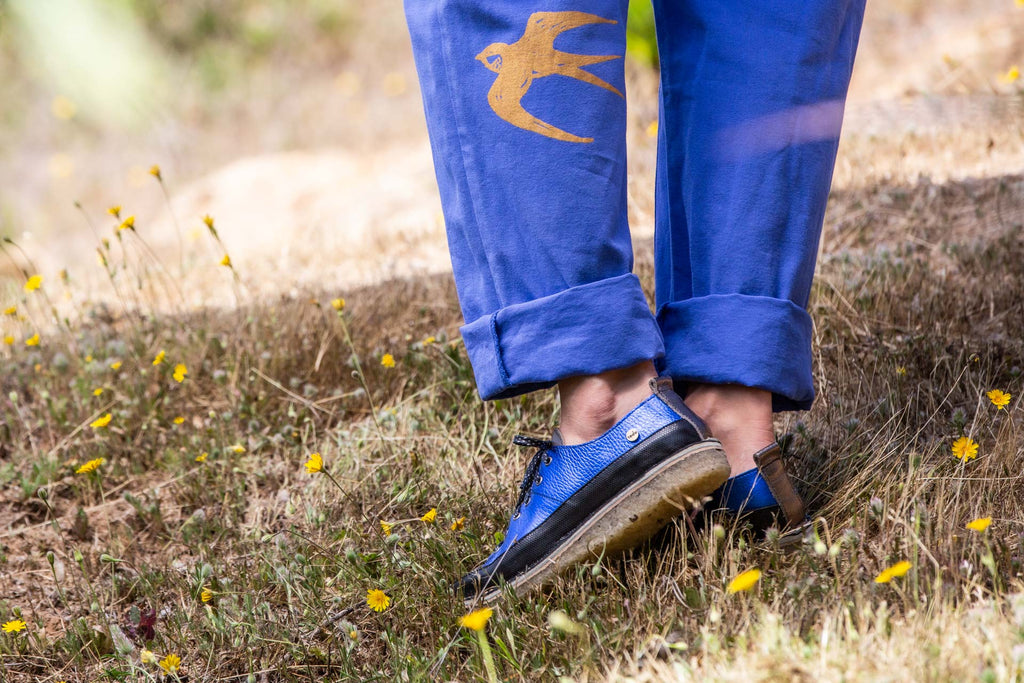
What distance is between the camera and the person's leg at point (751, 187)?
1323 millimetres

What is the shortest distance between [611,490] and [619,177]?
0.46 m

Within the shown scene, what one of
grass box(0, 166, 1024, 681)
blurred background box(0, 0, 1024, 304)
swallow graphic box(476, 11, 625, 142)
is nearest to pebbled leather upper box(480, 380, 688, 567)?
grass box(0, 166, 1024, 681)

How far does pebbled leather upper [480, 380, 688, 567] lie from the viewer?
1260 millimetres

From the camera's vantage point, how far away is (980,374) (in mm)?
1806

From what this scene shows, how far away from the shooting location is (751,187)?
1.35 metres

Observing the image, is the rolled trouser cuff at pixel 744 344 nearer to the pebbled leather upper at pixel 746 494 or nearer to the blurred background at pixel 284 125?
the pebbled leather upper at pixel 746 494

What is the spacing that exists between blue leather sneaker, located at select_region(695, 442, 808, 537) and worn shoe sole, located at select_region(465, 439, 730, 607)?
97 mm

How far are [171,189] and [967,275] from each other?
238 inches

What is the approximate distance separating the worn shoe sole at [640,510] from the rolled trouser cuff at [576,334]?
0.16m

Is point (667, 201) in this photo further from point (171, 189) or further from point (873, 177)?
point (171, 189)

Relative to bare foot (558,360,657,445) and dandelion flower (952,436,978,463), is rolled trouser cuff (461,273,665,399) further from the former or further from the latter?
dandelion flower (952,436,978,463)

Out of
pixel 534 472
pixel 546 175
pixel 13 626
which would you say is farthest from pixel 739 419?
pixel 13 626

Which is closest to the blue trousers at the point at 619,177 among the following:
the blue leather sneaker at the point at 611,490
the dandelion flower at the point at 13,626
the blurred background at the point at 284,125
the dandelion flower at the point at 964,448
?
the blue leather sneaker at the point at 611,490

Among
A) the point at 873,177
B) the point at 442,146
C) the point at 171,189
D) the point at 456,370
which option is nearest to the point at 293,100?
the point at 171,189
